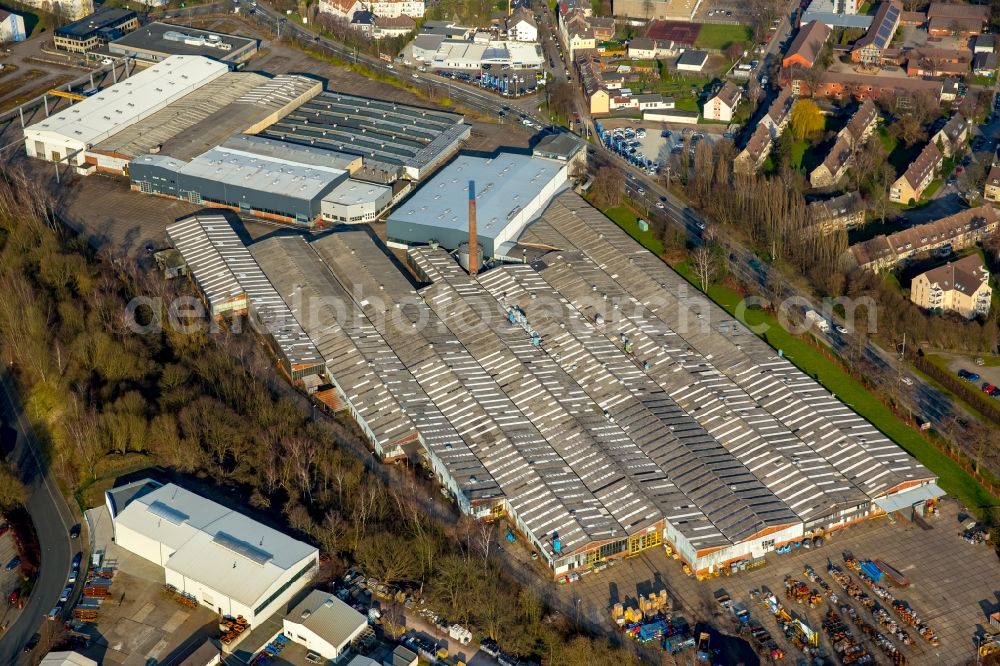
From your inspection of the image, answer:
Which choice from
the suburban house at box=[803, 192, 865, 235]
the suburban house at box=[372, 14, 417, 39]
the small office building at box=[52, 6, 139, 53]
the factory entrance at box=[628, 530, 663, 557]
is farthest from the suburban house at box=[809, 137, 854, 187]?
the small office building at box=[52, 6, 139, 53]

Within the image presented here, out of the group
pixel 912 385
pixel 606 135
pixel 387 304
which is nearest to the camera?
pixel 912 385

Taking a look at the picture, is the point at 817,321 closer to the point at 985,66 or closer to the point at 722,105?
the point at 722,105

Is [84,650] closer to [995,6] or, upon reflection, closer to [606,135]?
[606,135]

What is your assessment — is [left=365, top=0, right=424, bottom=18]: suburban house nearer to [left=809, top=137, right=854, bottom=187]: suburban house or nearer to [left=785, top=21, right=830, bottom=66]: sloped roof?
[left=785, top=21, right=830, bottom=66]: sloped roof

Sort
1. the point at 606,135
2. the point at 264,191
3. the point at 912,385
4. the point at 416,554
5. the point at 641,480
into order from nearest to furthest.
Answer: the point at 416,554 < the point at 641,480 < the point at 912,385 < the point at 264,191 < the point at 606,135

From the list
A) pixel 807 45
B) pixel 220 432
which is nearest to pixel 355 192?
pixel 220 432

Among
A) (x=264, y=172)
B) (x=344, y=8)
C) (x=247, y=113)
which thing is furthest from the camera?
(x=344, y=8)

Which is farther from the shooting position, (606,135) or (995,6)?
(995,6)

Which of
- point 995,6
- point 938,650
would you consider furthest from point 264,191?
point 995,6
